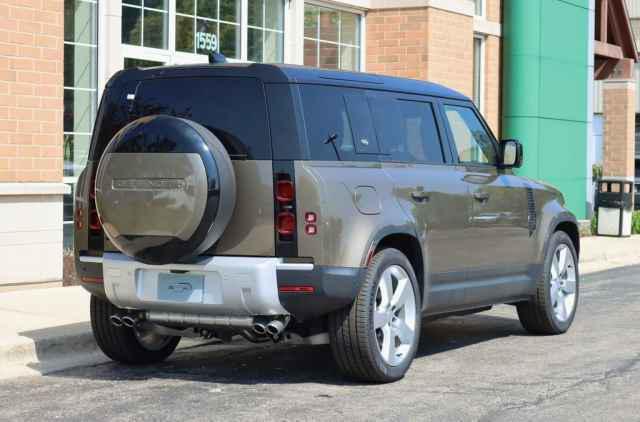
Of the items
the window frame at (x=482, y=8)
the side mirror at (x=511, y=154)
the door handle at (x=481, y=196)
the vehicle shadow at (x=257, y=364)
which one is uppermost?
the window frame at (x=482, y=8)

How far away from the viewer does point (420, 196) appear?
8.03 metres

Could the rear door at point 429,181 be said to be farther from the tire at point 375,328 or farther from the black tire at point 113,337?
the black tire at point 113,337

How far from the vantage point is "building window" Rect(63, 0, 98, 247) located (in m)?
12.8

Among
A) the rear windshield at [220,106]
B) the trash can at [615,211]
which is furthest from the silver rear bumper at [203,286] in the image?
the trash can at [615,211]

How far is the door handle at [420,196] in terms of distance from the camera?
26.1ft

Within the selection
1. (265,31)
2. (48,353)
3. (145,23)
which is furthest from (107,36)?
(48,353)

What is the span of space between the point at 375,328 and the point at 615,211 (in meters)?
14.9

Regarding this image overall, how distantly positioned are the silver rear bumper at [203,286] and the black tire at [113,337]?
524 millimetres

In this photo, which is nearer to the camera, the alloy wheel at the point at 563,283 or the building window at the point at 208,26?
the alloy wheel at the point at 563,283

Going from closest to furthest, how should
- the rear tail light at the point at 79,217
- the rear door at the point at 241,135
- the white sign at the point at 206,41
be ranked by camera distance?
the rear door at the point at 241,135 < the rear tail light at the point at 79,217 < the white sign at the point at 206,41

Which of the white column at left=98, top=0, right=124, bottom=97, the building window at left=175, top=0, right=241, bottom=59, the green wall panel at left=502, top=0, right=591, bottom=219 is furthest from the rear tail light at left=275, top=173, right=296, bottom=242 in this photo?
the green wall panel at left=502, top=0, right=591, bottom=219

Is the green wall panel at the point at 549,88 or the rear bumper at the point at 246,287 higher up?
the green wall panel at the point at 549,88

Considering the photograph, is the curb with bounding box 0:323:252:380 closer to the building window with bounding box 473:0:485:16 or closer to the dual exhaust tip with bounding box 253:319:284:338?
the dual exhaust tip with bounding box 253:319:284:338

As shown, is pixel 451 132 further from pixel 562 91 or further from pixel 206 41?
pixel 562 91
